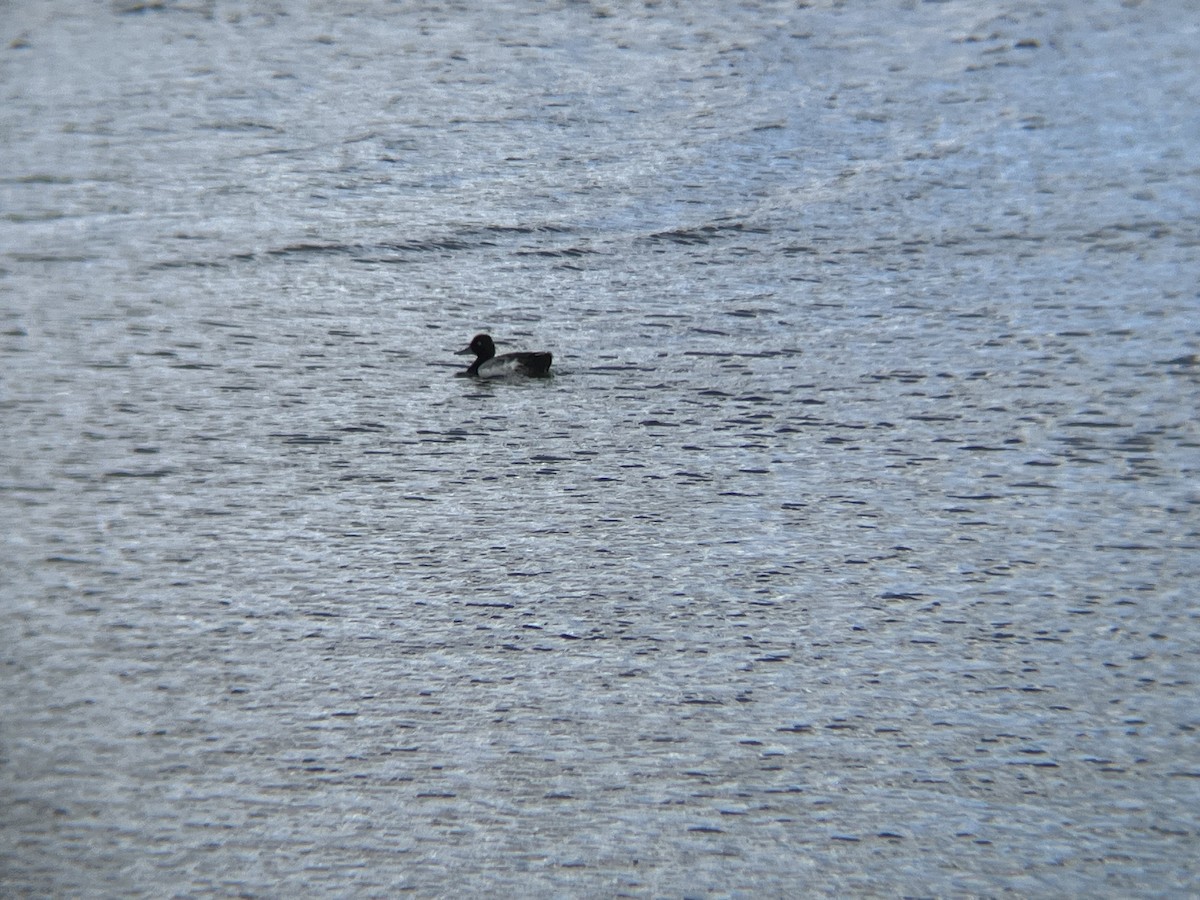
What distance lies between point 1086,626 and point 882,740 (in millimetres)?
385

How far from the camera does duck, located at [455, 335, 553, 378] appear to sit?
2.71 metres

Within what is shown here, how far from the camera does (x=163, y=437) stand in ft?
8.48

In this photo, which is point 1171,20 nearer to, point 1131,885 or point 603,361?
point 603,361

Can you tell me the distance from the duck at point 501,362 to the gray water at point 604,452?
0.04 meters

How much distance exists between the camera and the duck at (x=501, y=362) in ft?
8.90

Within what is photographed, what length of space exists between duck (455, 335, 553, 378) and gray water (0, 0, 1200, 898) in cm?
4

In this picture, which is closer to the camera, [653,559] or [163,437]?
[653,559]

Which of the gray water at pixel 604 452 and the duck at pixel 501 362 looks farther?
the duck at pixel 501 362

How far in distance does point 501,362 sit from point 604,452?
0.94 ft

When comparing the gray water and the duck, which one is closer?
the gray water

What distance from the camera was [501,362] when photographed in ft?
8.92

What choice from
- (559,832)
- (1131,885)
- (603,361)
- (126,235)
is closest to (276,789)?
(559,832)

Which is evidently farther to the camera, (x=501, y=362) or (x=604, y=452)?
(x=501, y=362)

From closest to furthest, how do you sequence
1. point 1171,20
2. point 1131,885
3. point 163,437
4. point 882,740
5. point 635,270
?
point 1131,885, point 882,740, point 163,437, point 635,270, point 1171,20
